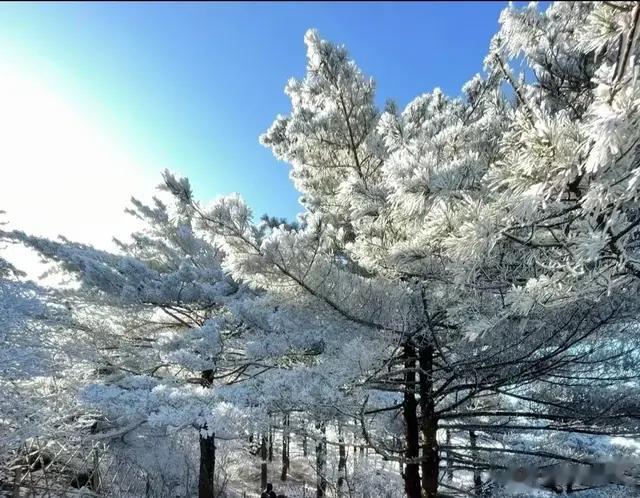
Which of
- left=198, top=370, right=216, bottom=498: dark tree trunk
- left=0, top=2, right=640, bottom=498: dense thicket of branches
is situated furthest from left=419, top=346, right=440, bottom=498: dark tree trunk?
left=198, top=370, right=216, bottom=498: dark tree trunk

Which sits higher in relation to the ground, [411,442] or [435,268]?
[435,268]

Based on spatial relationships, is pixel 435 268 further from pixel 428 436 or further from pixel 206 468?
pixel 206 468

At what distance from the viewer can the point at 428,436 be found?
5.34m

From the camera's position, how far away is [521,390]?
6105 mm

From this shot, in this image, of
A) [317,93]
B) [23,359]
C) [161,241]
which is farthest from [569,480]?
[161,241]

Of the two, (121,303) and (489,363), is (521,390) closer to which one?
(489,363)

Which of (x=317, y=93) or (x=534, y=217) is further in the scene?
(x=317, y=93)

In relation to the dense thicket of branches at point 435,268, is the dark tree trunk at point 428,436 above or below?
below

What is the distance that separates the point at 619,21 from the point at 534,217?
3.28 ft

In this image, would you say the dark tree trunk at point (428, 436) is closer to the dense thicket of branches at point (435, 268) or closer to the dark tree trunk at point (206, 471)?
the dense thicket of branches at point (435, 268)

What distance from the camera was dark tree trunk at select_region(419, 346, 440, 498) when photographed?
516 cm

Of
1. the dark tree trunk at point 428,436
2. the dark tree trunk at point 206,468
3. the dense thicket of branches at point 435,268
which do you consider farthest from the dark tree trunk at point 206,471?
the dark tree trunk at point 428,436

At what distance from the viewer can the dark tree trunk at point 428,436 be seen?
203 inches

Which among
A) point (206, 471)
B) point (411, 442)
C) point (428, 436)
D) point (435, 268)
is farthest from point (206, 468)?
point (435, 268)
